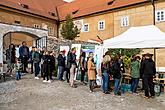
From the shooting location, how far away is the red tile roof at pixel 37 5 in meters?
30.7

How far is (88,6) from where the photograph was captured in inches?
1403

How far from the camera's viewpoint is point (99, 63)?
11.6 m

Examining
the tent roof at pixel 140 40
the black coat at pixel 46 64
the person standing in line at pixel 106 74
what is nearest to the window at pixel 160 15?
the tent roof at pixel 140 40

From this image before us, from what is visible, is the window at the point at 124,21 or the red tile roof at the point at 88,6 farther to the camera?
the red tile roof at the point at 88,6

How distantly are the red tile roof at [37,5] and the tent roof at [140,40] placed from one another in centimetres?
2124

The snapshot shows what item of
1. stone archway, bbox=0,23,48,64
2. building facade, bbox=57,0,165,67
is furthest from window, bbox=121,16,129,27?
stone archway, bbox=0,23,48,64

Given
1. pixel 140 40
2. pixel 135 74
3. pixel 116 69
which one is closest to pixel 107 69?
pixel 116 69

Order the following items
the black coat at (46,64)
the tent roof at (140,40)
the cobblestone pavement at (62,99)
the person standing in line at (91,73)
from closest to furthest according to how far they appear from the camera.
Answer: the cobblestone pavement at (62,99) → the tent roof at (140,40) → the person standing in line at (91,73) → the black coat at (46,64)

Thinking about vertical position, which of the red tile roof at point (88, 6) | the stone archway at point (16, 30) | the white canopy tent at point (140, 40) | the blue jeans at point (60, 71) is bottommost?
the blue jeans at point (60, 71)

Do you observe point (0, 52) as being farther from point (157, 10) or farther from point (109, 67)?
point (157, 10)

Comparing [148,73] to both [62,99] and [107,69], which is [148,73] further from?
[62,99]

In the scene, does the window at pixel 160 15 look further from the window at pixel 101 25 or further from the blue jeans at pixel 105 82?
the blue jeans at pixel 105 82

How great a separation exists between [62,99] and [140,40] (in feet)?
14.0

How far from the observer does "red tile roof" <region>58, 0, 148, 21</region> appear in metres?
29.7
